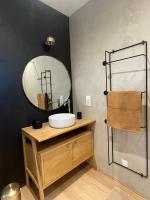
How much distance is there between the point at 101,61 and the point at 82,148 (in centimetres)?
117

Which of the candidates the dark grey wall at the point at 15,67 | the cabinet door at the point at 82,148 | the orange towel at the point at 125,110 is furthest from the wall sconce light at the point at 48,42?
the cabinet door at the point at 82,148

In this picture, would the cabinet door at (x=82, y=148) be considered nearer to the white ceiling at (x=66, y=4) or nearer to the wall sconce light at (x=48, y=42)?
the wall sconce light at (x=48, y=42)

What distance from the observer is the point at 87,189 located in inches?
66.6

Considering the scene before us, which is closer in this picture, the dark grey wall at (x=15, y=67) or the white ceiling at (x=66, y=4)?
the dark grey wall at (x=15, y=67)

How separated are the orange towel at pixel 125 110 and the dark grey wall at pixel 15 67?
95cm

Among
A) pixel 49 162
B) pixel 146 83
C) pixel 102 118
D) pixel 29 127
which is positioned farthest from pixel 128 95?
pixel 29 127

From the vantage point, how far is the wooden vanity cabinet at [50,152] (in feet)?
4.80

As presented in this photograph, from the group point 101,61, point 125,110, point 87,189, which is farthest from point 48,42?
point 87,189

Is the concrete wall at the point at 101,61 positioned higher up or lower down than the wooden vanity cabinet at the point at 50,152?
higher up

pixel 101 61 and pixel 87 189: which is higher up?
pixel 101 61

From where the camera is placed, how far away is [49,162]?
1513mm

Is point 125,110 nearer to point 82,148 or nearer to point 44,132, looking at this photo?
point 82,148

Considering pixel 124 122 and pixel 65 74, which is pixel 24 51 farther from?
pixel 124 122

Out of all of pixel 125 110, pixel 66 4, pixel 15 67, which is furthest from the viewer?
pixel 66 4
